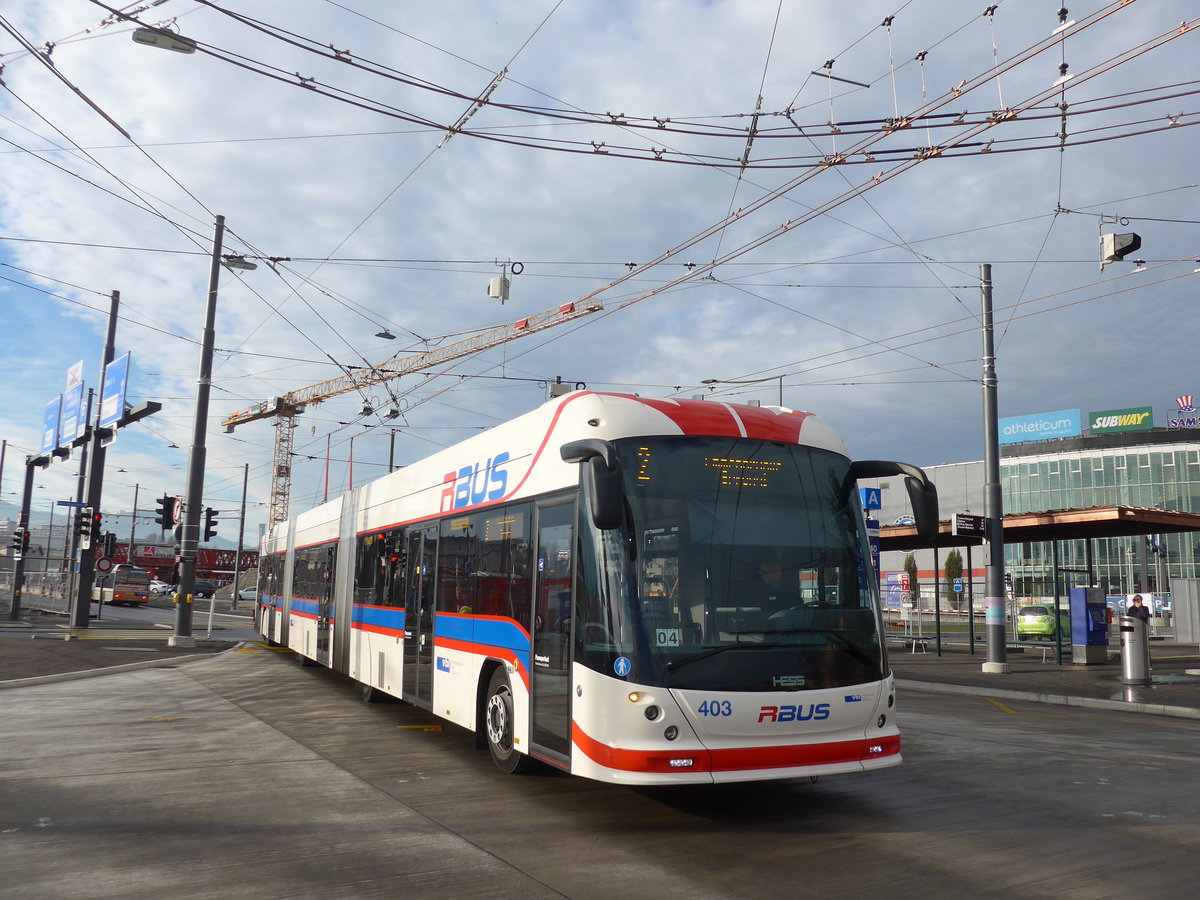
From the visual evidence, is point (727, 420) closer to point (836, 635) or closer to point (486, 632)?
point (836, 635)

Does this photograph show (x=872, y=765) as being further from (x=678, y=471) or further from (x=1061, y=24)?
(x=1061, y=24)

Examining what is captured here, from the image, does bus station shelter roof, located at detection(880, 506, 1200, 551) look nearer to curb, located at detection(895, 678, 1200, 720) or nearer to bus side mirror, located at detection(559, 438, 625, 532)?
curb, located at detection(895, 678, 1200, 720)

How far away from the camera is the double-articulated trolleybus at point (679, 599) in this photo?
6.51m

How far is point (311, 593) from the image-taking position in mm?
17906

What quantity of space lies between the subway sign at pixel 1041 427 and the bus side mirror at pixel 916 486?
78.7 metres

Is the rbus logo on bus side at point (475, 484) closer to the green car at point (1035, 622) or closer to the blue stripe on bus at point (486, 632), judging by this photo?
the blue stripe on bus at point (486, 632)

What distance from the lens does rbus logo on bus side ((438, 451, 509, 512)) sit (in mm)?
9234

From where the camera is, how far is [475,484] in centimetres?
992

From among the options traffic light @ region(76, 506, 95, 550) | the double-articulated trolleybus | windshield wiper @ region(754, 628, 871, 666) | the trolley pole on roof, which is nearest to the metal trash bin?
the trolley pole on roof

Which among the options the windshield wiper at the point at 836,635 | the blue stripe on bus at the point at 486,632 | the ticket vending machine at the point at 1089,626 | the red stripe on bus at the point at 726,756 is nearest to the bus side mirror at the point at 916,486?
the windshield wiper at the point at 836,635

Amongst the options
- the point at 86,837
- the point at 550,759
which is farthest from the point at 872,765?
the point at 86,837

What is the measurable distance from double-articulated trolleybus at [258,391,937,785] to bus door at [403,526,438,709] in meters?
1.58

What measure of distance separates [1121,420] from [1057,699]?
7306 centimetres

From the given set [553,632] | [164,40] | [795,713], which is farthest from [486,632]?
[164,40]
